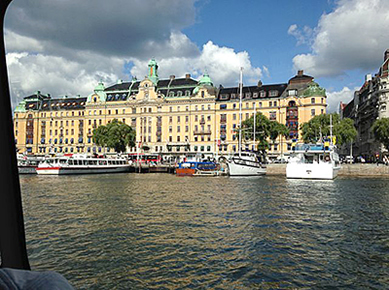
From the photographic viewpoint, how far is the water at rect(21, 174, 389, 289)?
28.8 ft

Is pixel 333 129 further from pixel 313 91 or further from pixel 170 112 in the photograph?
pixel 170 112

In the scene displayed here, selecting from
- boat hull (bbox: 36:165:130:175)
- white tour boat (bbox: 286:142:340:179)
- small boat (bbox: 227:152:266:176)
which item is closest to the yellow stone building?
boat hull (bbox: 36:165:130:175)

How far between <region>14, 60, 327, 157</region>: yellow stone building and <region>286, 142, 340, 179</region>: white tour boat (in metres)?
44.4

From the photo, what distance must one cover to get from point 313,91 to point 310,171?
52369 mm

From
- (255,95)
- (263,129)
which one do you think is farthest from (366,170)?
(255,95)

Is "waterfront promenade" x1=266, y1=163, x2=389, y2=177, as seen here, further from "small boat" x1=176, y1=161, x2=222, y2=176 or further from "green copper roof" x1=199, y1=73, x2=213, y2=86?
"green copper roof" x1=199, y1=73, x2=213, y2=86

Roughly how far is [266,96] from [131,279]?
97582 mm

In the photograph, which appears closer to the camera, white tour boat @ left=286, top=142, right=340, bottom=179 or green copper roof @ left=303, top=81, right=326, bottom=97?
white tour boat @ left=286, top=142, right=340, bottom=179

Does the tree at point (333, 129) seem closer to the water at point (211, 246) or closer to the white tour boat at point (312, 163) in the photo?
the white tour boat at point (312, 163)

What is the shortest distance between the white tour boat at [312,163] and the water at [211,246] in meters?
29.4

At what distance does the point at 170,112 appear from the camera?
Result: 109 metres

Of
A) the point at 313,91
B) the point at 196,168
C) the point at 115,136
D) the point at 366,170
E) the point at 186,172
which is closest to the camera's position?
the point at 366,170

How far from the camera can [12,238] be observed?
195 inches

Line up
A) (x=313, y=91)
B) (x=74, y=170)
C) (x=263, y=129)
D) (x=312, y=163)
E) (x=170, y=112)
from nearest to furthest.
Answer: (x=312, y=163) < (x=74, y=170) < (x=263, y=129) < (x=313, y=91) < (x=170, y=112)
